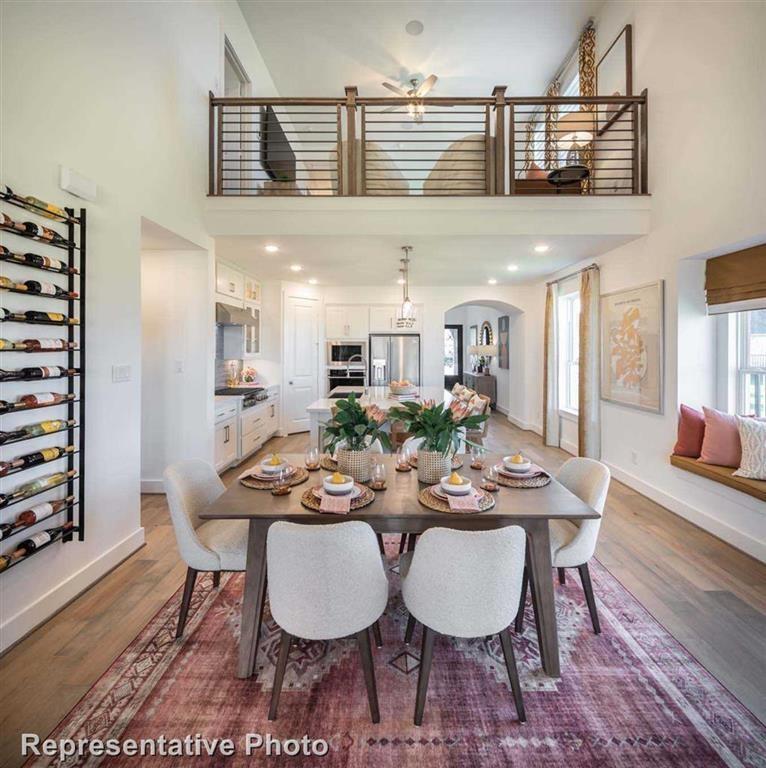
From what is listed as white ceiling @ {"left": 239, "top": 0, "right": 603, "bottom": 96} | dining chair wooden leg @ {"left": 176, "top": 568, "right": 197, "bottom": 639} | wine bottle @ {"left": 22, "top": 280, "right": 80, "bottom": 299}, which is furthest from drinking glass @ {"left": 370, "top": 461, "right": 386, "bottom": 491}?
white ceiling @ {"left": 239, "top": 0, "right": 603, "bottom": 96}

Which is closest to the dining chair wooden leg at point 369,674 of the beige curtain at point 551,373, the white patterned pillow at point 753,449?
the white patterned pillow at point 753,449

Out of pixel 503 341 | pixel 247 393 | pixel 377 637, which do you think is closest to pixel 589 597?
pixel 377 637

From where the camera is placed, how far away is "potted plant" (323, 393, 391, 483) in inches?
76.1

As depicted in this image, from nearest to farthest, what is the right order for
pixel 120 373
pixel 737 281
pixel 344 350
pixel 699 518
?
pixel 120 373 → pixel 737 281 → pixel 699 518 → pixel 344 350

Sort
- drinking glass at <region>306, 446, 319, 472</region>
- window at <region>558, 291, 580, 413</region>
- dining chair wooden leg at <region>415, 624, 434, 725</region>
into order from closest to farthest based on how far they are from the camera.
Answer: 1. dining chair wooden leg at <region>415, 624, 434, 725</region>
2. drinking glass at <region>306, 446, 319, 472</region>
3. window at <region>558, 291, 580, 413</region>

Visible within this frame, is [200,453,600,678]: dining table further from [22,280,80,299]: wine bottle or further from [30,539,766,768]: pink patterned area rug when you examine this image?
[22,280,80,299]: wine bottle

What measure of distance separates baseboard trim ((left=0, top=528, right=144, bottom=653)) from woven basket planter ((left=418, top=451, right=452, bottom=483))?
81.8 inches

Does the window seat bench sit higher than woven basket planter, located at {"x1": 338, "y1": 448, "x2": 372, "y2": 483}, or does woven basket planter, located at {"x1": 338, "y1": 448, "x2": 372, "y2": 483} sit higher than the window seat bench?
woven basket planter, located at {"x1": 338, "y1": 448, "x2": 372, "y2": 483}

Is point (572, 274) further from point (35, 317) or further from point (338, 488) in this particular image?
point (35, 317)

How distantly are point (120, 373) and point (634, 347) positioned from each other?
15.0 feet

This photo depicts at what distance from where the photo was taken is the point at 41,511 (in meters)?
1.97

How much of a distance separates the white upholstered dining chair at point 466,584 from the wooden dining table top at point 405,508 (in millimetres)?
217

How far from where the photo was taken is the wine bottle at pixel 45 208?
1.88 metres

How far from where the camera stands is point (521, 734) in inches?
56.7
